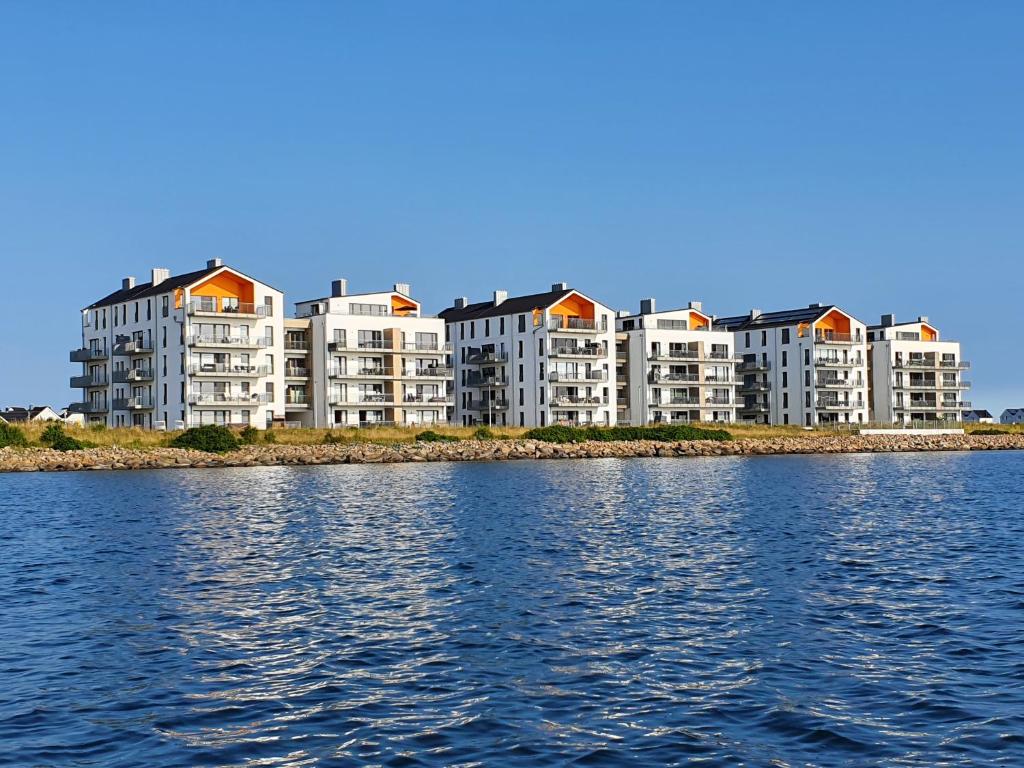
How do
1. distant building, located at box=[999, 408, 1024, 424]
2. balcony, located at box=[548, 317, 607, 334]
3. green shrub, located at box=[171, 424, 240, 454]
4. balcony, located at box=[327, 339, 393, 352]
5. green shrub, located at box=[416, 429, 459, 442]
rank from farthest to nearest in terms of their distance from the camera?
distant building, located at box=[999, 408, 1024, 424] < balcony, located at box=[548, 317, 607, 334] < balcony, located at box=[327, 339, 393, 352] < green shrub, located at box=[416, 429, 459, 442] < green shrub, located at box=[171, 424, 240, 454]

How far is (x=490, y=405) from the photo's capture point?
358 feet

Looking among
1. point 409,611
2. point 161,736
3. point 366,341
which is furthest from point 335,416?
point 161,736

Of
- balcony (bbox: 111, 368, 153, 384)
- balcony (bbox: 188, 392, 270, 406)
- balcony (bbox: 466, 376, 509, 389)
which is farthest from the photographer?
balcony (bbox: 466, 376, 509, 389)

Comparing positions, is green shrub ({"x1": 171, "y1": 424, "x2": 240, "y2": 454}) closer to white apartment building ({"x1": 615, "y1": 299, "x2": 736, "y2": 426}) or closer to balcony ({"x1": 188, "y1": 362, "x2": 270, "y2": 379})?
balcony ({"x1": 188, "y1": 362, "x2": 270, "y2": 379})

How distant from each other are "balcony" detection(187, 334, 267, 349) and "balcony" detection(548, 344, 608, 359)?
26.0 meters

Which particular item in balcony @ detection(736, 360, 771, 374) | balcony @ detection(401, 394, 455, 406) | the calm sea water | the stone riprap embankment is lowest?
the calm sea water

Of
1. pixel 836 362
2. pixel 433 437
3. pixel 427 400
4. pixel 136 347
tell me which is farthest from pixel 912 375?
pixel 136 347

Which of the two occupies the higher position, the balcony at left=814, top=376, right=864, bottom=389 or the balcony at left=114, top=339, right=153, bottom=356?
the balcony at left=114, top=339, right=153, bottom=356

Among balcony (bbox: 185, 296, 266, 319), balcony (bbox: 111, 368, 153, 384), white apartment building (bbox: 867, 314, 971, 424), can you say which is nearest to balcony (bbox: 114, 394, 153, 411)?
balcony (bbox: 111, 368, 153, 384)

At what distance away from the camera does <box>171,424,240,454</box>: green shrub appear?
79500 mm

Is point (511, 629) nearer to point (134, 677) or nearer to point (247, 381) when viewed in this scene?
point (134, 677)

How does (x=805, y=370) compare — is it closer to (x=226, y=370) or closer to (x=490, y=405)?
(x=490, y=405)

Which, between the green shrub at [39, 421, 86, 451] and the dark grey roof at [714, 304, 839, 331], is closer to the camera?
the green shrub at [39, 421, 86, 451]

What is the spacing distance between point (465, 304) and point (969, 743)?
110 m
